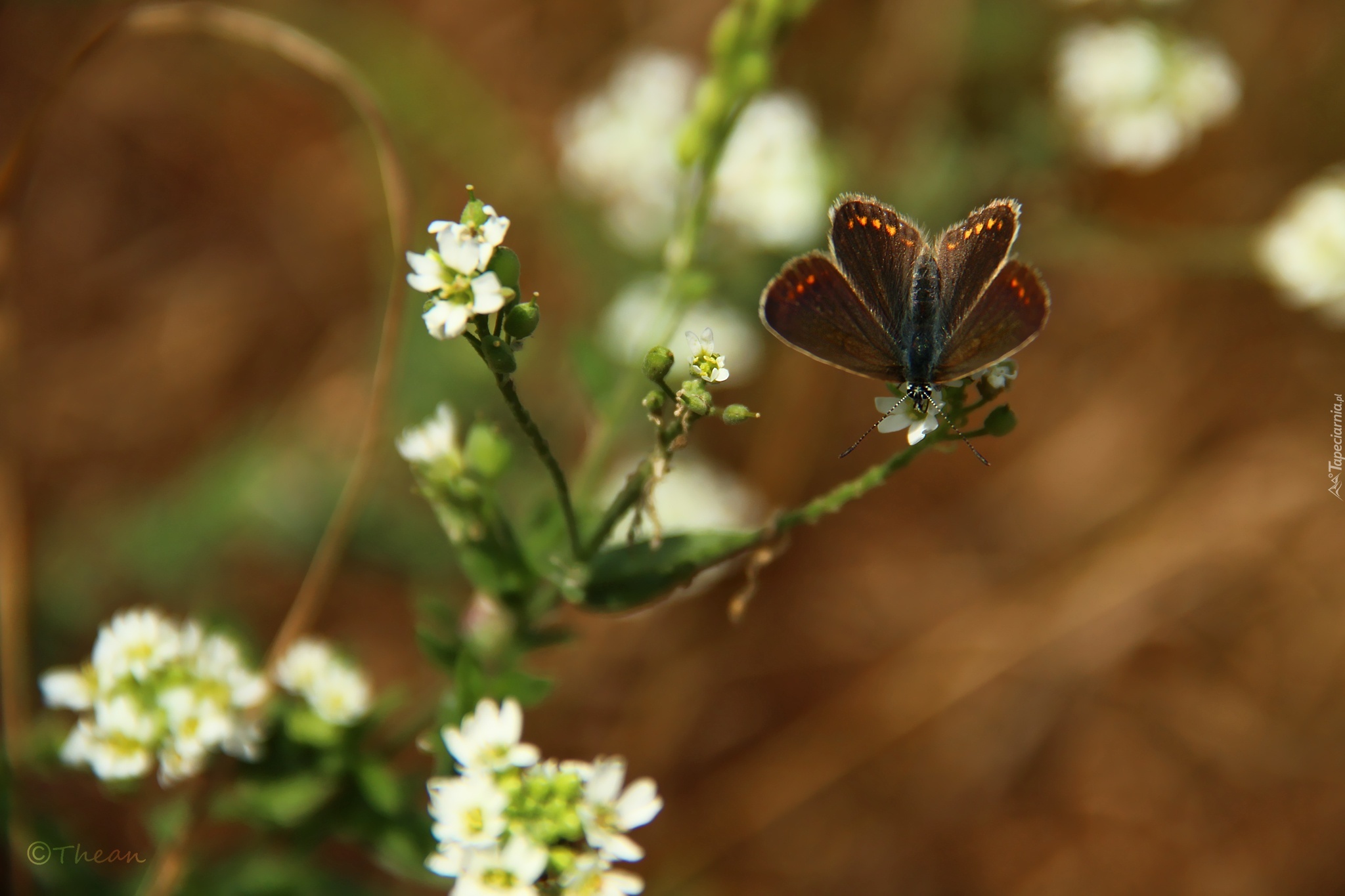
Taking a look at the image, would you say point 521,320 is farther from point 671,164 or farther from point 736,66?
point 671,164

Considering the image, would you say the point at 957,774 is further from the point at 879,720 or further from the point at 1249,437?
the point at 1249,437

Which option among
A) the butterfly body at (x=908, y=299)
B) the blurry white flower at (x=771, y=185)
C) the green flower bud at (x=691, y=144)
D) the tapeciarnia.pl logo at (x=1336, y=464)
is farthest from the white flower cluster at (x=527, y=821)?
the tapeciarnia.pl logo at (x=1336, y=464)

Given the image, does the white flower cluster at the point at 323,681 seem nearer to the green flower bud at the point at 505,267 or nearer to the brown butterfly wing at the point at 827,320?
the green flower bud at the point at 505,267

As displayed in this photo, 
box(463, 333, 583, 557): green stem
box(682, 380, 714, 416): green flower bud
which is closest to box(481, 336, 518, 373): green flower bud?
box(463, 333, 583, 557): green stem

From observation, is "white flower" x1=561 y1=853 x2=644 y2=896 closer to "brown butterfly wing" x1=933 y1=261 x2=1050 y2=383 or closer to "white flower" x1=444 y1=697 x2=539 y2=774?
"white flower" x1=444 y1=697 x2=539 y2=774

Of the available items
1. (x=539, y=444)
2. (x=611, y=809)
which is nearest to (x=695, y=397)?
(x=539, y=444)
